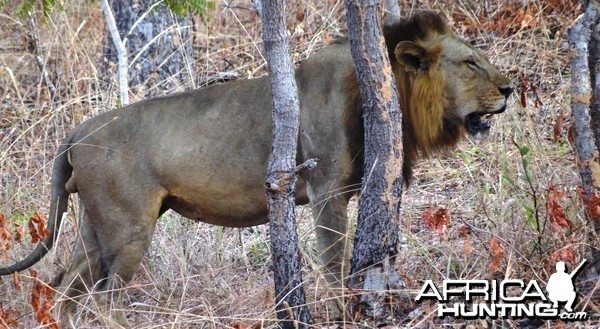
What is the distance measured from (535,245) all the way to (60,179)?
2.65 m

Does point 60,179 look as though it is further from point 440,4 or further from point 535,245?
point 440,4

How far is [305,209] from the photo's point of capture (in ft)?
21.9

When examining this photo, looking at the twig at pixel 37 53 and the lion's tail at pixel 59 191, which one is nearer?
the lion's tail at pixel 59 191

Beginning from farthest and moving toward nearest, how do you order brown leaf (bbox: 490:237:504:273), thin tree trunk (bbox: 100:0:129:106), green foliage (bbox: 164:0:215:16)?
thin tree trunk (bbox: 100:0:129:106) → green foliage (bbox: 164:0:215:16) → brown leaf (bbox: 490:237:504:273)

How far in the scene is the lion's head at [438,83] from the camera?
17.4ft

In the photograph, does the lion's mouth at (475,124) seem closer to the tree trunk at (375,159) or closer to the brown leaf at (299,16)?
the tree trunk at (375,159)

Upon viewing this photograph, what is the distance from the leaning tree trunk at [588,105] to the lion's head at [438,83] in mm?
556

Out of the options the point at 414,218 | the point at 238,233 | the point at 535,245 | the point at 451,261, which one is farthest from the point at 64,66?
the point at 535,245

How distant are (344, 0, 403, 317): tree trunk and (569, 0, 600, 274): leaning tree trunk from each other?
0.88 meters

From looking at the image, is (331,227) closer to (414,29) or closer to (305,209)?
(414,29)

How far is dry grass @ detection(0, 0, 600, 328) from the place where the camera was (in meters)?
5.08

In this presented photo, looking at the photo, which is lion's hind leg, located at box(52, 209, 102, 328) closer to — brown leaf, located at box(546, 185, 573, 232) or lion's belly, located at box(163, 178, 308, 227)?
lion's belly, located at box(163, 178, 308, 227)

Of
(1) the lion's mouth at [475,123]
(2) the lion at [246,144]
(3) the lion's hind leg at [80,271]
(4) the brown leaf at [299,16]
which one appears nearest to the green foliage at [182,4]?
(2) the lion at [246,144]

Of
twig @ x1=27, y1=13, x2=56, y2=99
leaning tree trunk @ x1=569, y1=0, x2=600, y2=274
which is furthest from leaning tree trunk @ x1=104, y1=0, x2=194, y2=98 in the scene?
leaning tree trunk @ x1=569, y1=0, x2=600, y2=274
